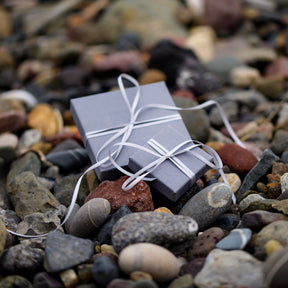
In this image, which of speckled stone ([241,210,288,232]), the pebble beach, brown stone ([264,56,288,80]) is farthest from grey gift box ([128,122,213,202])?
brown stone ([264,56,288,80])

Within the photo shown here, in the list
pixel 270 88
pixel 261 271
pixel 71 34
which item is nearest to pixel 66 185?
pixel 261 271

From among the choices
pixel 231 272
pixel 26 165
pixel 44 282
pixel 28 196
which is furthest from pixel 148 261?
pixel 26 165

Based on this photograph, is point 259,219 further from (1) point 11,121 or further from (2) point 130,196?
(1) point 11,121

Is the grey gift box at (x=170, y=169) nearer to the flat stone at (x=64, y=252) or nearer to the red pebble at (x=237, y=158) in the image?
the red pebble at (x=237, y=158)

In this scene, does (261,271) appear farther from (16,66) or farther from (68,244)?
(16,66)

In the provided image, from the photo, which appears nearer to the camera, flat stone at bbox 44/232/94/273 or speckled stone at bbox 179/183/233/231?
flat stone at bbox 44/232/94/273

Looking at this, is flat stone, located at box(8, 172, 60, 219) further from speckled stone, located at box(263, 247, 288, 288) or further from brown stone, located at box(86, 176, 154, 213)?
speckled stone, located at box(263, 247, 288, 288)
